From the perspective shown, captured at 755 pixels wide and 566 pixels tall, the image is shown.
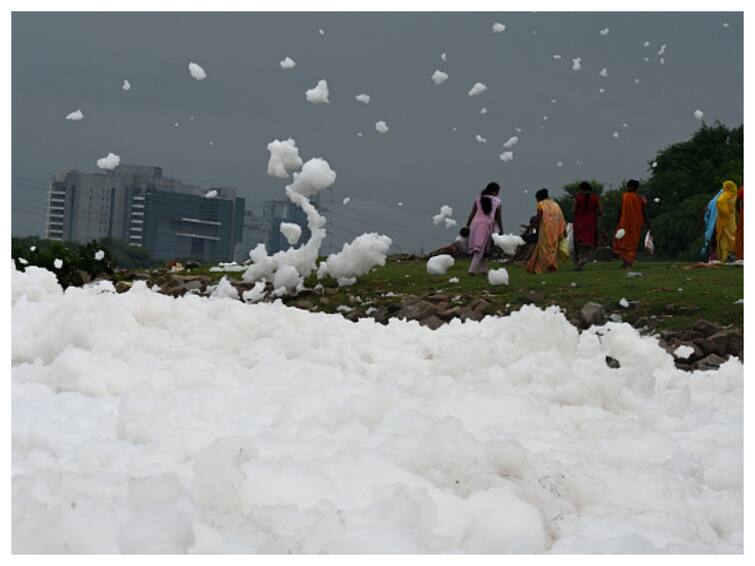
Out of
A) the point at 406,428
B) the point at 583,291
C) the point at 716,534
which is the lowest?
the point at 716,534

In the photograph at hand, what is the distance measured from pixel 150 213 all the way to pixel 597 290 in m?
75.1

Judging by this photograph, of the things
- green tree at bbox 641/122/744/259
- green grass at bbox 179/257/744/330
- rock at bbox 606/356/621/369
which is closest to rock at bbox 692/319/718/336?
green grass at bbox 179/257/744/330

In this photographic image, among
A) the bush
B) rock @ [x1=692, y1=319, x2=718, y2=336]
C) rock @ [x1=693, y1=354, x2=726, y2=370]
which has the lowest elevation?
rock @ [x1=693, y1=354, x2=726, y2=370]

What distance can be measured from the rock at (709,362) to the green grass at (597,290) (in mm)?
1787

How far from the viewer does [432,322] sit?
9508mm

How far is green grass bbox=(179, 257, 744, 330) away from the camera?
1072cm

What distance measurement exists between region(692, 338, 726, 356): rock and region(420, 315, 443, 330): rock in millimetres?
2230

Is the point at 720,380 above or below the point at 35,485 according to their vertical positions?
above

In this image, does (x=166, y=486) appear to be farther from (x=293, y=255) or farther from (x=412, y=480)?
(x=293, y=255)

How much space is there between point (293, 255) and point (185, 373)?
8.90 metres

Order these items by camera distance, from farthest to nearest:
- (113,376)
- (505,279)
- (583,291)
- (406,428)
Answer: (505,279)
(583,291)
(113,376)
(406,428)

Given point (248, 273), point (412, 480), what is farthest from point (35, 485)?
point (248, 273)

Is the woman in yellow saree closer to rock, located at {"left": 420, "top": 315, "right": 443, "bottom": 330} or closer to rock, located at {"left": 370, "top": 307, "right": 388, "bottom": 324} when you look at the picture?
rock, located at {"left": 370, "top": 307, "right": 388, "bottom": 324}

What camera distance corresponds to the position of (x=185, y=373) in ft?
13.1
